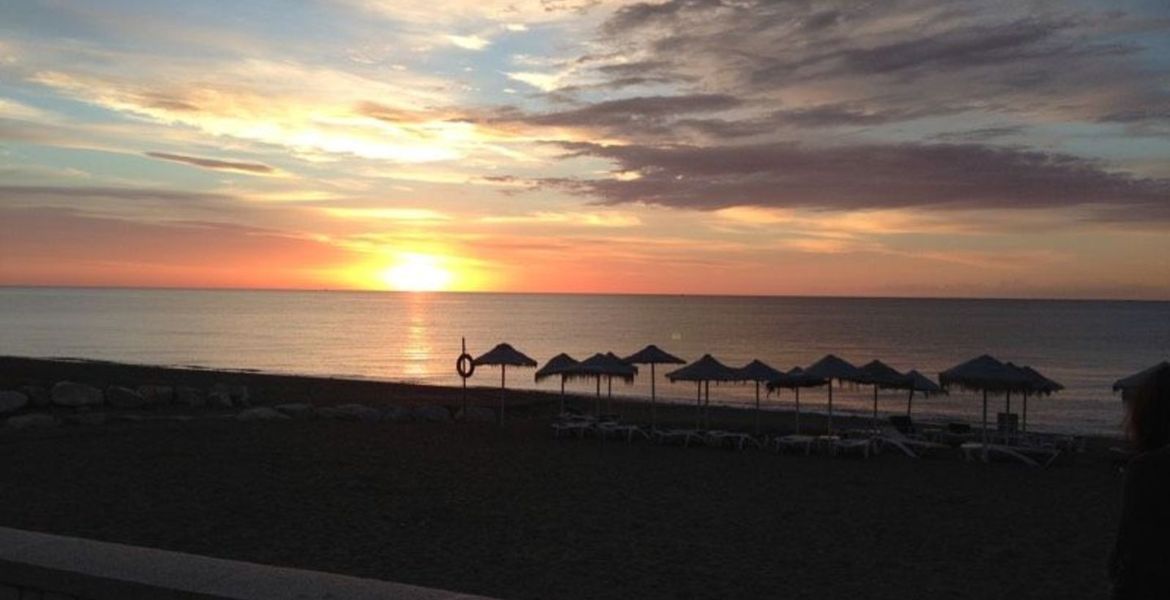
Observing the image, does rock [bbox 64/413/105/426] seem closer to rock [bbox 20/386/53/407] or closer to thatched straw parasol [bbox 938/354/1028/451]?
rock [bbox 20/386/53/407]

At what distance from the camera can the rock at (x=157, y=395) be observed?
21.0 meters

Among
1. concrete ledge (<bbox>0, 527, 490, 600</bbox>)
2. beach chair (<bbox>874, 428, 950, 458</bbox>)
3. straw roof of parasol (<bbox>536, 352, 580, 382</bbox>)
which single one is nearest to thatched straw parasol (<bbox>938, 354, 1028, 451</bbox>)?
beach chair (<bbox>874, 428, 950, 458</bbox>)

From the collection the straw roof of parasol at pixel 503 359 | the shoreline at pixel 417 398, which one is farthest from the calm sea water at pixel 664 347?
the straw roof of parasol at pixel 503 359

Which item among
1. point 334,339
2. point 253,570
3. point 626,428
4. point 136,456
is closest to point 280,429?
point 136,456

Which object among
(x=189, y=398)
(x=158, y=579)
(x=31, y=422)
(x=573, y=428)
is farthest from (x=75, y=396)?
(x=158, y=579)

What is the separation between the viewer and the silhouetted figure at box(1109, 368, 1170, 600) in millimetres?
2762

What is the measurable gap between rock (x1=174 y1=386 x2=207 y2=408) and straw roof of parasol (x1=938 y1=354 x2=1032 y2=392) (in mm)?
15990

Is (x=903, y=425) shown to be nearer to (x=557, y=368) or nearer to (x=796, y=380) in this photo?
(x=796, y=380)

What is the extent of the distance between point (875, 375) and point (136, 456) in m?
13.2

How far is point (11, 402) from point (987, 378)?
18.6 metres

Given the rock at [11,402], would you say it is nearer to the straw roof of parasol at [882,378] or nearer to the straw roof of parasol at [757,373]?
the straw roof of parasol at [757,373]

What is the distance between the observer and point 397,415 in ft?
67.7

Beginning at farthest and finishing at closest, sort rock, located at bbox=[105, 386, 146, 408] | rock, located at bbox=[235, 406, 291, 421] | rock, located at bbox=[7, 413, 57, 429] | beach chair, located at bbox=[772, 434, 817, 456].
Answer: rock, located at bbox=[105, 386, 146, 408]
rock, located at bbox=[235, 406, 291, 421]
beach chair, located at bbox=[772, 434, 817, 456]
rock, located at bbox=[7, 413, 57, 429]

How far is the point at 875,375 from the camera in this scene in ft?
61.3
